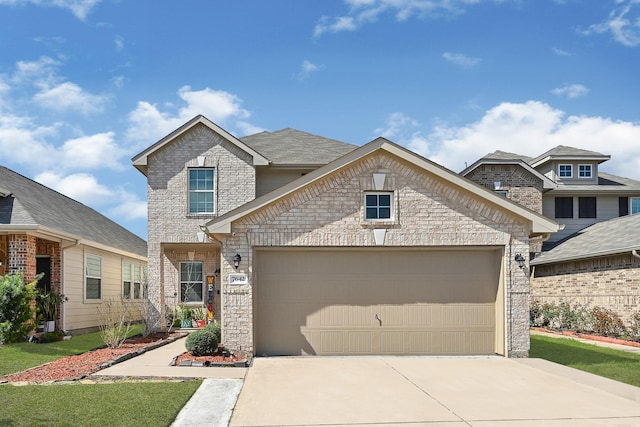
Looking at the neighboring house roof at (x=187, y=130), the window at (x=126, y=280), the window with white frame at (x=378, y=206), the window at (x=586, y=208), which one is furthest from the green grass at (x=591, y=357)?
the window at (x=126, y=280)

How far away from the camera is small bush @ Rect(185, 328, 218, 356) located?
41.8ft

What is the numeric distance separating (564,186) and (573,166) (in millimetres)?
1497

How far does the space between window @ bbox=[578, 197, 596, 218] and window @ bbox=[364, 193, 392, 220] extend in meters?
19.3

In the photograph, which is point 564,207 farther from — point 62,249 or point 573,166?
point 62,249

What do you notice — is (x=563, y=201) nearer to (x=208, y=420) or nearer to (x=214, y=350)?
(x=214, y=350)

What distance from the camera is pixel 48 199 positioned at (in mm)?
21406

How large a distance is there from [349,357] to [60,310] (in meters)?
9.50

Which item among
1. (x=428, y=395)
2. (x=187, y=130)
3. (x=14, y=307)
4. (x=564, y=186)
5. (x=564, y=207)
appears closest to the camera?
(x=428, y=395)

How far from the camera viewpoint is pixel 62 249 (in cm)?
1819

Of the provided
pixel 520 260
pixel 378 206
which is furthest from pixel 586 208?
pixel 378 206

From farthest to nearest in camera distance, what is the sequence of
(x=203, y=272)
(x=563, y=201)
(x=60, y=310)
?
(x=563, y=201) → (x=203, y=272) → (x=60, y=310)

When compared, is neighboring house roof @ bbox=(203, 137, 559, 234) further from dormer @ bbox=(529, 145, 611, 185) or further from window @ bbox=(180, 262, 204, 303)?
dormer @ bbox=(529, 145, 611, 185)

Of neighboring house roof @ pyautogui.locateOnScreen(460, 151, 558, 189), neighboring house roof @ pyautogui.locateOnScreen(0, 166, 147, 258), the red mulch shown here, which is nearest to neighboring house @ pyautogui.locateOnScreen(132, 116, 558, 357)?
the red mulch

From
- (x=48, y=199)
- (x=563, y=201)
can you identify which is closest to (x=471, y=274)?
(x=48, y=199)
